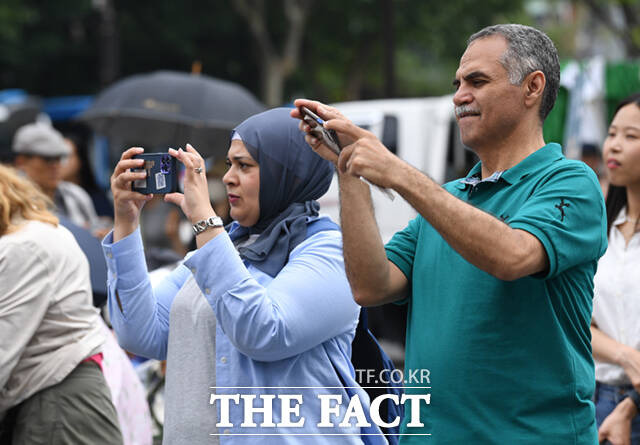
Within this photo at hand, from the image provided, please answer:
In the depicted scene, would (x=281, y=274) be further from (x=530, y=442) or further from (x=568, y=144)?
(x=568, y=144)

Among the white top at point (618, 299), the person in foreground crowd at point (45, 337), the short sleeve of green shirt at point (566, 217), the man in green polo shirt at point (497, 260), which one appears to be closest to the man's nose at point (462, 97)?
the man in green polo shirt at point (497, 260)

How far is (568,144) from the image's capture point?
12273mm

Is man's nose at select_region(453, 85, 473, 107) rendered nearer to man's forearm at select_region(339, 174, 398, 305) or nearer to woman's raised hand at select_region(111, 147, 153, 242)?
man's forearm at select_region(339, 174, 398, 305)

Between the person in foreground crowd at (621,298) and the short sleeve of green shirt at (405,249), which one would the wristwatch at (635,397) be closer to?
the person in foreground crowd at (621,298)

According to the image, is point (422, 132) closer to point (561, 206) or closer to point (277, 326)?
point (277, 326)

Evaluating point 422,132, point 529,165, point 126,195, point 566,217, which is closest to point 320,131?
point 529,165

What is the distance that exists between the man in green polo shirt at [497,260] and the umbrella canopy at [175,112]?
7.45 metres

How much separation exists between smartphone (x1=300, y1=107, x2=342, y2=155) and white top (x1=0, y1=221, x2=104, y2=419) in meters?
1.54

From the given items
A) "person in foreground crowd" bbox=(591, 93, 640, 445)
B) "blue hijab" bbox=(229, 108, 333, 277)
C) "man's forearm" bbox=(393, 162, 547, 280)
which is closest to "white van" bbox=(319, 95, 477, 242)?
"person in foreground crowd" bbox=(591, 93, 640, 445)

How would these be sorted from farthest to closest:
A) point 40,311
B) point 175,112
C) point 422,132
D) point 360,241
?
point 422,132 < point 175,112 < point 40,311 < point 360,241

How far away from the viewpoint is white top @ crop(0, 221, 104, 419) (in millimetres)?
3506

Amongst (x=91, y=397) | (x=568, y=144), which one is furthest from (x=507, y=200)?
(x=568, y=144)

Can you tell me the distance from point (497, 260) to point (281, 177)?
1.11 meters

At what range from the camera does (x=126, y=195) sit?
120 inches
